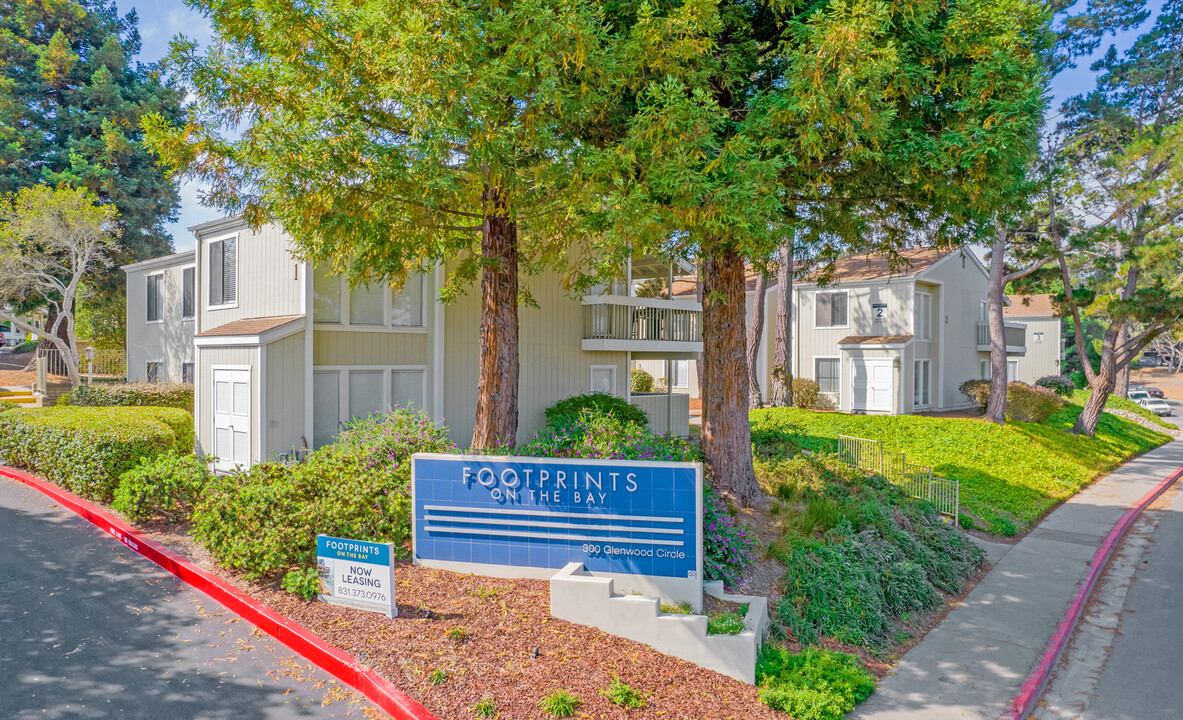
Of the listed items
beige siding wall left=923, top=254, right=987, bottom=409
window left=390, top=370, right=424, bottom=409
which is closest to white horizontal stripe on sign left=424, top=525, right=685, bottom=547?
window left=390, top=370, right=424, bottom=409

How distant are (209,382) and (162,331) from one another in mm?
10019

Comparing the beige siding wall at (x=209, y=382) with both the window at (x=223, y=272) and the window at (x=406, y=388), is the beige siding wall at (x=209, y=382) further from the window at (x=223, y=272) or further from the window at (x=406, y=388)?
the window at (x=406, y=388)

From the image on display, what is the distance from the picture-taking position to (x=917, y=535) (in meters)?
10.8

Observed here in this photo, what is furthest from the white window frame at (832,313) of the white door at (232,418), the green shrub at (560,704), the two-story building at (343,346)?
the green shrub at (560,704)

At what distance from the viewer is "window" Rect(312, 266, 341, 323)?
Answer: 12.5m

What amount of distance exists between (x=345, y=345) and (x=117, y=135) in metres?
23.1

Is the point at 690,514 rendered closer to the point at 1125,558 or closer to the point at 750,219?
the point at 750,219

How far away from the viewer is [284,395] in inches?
463

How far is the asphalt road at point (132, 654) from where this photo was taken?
516 centimetres

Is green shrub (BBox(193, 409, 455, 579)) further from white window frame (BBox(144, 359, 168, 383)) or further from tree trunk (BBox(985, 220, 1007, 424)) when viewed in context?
tree trunk (BBox(985, 220, 1007, 424))

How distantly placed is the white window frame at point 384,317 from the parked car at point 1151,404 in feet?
139

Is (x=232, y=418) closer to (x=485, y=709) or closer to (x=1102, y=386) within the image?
(x=485, y=709)

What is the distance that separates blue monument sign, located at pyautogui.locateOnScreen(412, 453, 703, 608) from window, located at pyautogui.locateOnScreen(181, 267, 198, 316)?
1561cm

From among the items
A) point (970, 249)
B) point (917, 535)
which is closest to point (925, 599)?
point (917, 535)
